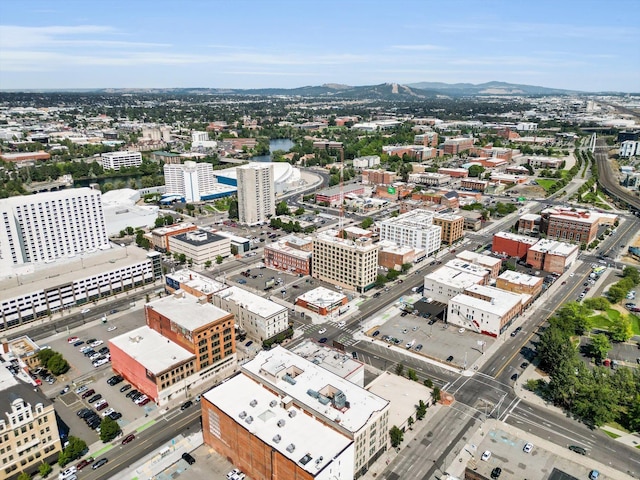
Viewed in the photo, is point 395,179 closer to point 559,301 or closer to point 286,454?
point 559,301

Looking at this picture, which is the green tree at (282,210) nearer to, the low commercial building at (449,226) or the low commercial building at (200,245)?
the low commercial building at (200,245)

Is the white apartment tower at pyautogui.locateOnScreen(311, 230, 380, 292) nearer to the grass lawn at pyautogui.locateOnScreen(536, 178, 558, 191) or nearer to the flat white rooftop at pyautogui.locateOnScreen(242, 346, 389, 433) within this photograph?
the flat white rooftop at pyautogui.locateOnScreen(242, 346, 389, 433)

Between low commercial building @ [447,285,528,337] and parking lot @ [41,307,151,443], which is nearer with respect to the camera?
parking lot @ [41,307,151,443]

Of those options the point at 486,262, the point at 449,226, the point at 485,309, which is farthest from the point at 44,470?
the point at 449,226

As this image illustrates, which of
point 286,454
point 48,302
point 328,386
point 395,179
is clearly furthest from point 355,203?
point 286,454

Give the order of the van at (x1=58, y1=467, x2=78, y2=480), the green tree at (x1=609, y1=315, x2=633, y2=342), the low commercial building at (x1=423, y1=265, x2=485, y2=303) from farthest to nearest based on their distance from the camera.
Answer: the low commercial building at (x1=423, y1=265, x2=485, y2=303)
the green tree at (x1=609, y1=315, x2=633, y2=342)
the van at (x1=58, y1=467, x2=78, y2=480)

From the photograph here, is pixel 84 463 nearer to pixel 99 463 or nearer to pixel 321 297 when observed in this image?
pixel 99 463

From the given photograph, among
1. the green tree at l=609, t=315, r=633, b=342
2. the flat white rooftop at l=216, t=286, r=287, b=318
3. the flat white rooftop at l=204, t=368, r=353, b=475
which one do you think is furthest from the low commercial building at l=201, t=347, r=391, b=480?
the green tree at l=609, t=315, r=633, b=342
